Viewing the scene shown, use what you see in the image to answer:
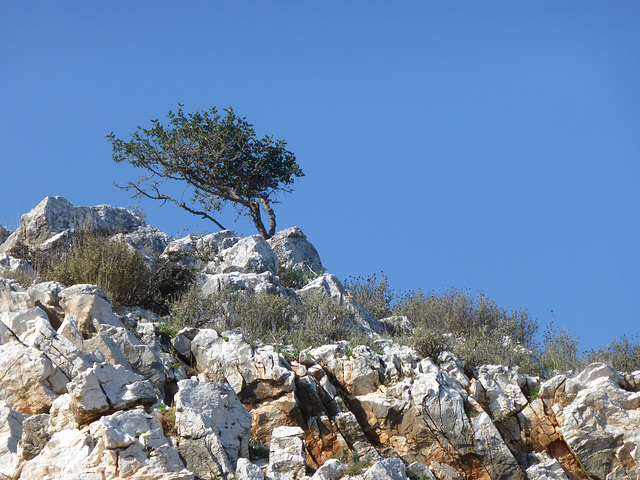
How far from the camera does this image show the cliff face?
26.8 ft

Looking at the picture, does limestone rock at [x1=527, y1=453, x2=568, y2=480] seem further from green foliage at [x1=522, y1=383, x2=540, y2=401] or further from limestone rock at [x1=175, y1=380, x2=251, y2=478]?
limestone rock at [x1=175, y1=380, x2=251, y2=478]

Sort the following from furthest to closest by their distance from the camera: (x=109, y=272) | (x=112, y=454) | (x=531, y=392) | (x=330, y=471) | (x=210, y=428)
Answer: (x=109, y=272) < (x=531, y=392) < (x=210, y=428) < (x=330, y=471) < (x=112, y=454)

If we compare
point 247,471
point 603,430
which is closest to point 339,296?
point 603,430

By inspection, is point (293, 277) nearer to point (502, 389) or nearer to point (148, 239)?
point (148, 239)

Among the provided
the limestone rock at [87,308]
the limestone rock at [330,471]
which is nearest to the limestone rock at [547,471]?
the limestone rock at [330,471]

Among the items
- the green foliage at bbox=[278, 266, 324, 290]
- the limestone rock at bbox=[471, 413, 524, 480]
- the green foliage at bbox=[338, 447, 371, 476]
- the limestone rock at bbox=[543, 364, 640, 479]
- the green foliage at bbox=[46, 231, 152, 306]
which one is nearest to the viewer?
the green foliage at bbox=[338, 447, 371, 476]

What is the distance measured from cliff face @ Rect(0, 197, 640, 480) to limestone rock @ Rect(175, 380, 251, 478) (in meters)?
0.02

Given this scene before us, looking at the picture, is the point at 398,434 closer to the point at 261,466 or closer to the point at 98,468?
the point at 261,466

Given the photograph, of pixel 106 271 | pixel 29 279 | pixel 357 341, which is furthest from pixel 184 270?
pixel 357 341

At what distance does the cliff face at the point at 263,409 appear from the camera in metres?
8.18

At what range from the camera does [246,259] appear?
16.9 metres

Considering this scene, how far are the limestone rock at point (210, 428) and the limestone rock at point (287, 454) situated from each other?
42cm

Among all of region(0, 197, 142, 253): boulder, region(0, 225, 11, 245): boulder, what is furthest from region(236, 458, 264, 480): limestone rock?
region(0, 225, 11, 245): boulder

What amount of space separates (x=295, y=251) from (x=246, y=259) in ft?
12.6
